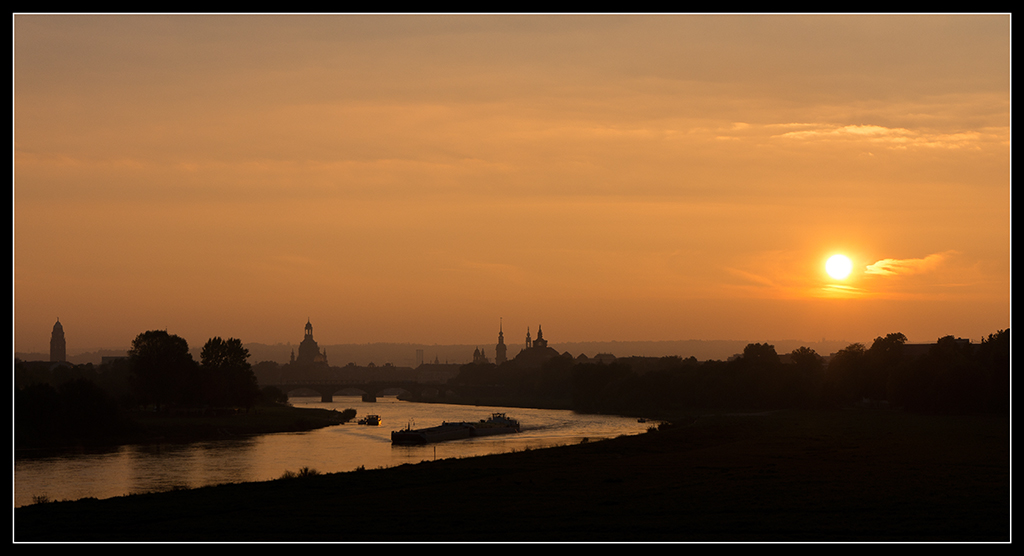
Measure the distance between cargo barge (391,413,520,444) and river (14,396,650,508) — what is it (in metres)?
1.17

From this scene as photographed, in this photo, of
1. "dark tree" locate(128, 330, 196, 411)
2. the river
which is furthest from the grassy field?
"dark tree" locate(128, 330, 196, 411)

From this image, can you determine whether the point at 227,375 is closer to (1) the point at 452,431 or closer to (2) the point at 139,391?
(2) the point at 139,391

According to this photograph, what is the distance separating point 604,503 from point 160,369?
249ft

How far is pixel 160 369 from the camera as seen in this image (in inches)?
3831

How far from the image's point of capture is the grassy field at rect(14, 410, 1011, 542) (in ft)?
83.9

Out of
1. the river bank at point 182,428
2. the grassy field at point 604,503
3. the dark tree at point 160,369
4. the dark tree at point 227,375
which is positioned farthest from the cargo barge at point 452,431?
the grassy field at point 604,503

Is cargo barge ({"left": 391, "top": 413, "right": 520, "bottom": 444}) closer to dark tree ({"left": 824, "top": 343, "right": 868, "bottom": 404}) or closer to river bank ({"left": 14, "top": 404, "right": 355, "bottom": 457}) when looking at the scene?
river bank ({"left": 14, "top": 404, "right": 355, "bottom": 457})

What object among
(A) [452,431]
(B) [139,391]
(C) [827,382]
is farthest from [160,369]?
(C) [827,382]

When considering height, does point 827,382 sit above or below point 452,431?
above

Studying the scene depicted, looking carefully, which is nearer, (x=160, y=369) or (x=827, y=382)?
(x=160, y=369)

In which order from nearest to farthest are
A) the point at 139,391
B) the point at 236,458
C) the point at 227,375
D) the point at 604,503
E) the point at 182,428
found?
the point at 604,503 → the point at 236,458 → the point at 182,428 → the point at 139,391 → the point at 227,375

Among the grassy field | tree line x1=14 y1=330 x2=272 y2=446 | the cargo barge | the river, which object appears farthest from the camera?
the cargo barge

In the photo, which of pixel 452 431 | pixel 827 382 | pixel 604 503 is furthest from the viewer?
pixel 827 382

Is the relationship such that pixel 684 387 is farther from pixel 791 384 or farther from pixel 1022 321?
pixel 1022 321
